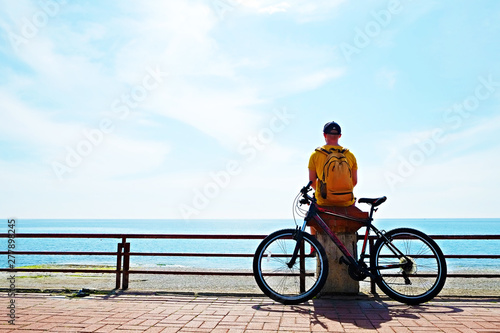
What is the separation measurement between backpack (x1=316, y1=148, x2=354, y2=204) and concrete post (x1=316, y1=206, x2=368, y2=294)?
158mm

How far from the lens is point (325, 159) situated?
5078 millimetres

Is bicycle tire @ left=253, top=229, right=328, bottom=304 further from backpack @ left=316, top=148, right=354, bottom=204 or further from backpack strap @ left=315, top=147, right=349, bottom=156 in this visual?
backpack strap @ left=315, top=147, right=349, bottom=156

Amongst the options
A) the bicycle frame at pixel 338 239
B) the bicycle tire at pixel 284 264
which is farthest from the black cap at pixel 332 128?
the bicycle tire at pixel 284 264

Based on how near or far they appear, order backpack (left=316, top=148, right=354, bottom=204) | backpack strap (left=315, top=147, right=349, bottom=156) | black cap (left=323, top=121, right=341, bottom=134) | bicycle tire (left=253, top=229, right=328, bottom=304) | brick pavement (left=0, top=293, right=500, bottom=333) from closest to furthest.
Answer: brick pavement (left=0, top=293, right=500, bottom=333), bicycle tire (left=253, top=229, right=328, bottom=304), backpack (left=316, top=148, right=354, bottom=204), backpack strap (left=315, top=147, right=349, bottom=156), black cap (left=323, top=121, right=341, bottom=134)

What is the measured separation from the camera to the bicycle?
4703 millimetres

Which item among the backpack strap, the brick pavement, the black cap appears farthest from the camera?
the black cap

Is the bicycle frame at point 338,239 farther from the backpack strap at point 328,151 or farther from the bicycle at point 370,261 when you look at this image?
the backpack strap at point 328,151

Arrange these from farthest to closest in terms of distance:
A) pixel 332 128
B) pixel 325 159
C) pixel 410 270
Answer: pixel 332 128, pixel 325 159, pixel 410 270

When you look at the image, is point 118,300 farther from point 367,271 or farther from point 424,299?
point 424,299

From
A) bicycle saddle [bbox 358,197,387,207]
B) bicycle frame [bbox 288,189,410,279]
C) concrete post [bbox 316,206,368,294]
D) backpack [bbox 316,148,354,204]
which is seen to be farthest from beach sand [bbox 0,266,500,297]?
backpack [bbox 316,148,354,204]

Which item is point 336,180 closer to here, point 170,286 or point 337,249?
point 337,249

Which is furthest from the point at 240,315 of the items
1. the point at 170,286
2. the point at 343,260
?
the point at 170,286

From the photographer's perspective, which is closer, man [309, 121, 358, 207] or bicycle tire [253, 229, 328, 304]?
bicycle tire [253, 229, 328, 304]

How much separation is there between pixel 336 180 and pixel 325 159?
0.31 m
